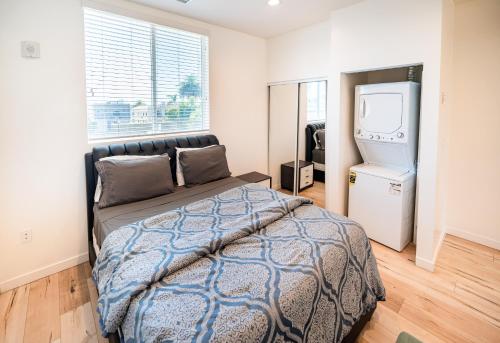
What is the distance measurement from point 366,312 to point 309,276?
70cm

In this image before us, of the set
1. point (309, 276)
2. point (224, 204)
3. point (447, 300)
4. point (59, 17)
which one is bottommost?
point (447, 300)

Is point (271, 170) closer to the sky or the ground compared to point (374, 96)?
closer to the ground

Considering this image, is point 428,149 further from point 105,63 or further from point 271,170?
point 105,63

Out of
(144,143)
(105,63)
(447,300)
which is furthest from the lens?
(144,143)

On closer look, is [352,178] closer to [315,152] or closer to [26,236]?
[315,152]

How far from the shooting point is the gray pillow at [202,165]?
276 cm

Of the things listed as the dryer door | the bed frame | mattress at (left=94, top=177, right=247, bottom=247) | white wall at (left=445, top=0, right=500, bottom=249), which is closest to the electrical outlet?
the bed frame

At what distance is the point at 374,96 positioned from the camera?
2762mm

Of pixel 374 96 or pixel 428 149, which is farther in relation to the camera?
pixel 374 96

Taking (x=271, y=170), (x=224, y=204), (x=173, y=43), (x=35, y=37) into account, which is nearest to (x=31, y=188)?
(x=35, y=37)

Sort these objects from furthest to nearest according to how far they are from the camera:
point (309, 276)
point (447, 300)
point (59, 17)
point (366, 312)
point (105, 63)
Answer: point (105, 63) < point (59, 17) < point (447, 300) < point (366, 312) < point (309, 276)

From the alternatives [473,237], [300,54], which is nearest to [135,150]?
[300,54]

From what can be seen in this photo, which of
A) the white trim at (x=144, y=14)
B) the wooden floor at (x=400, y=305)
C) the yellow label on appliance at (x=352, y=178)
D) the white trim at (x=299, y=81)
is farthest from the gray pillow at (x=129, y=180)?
the white trim at (x=299, y=81)

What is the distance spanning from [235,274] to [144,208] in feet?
3.96
